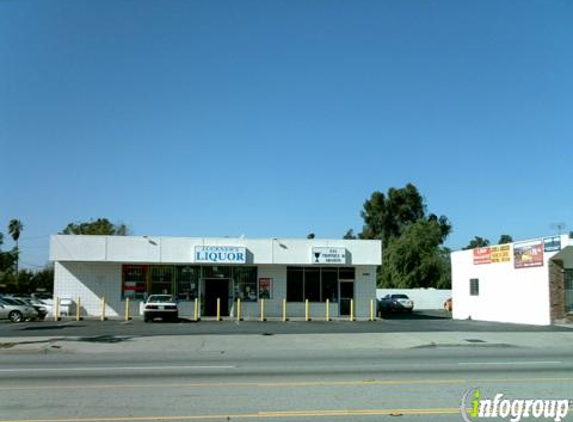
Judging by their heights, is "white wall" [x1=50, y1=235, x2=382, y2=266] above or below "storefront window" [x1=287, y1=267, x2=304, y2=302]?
above

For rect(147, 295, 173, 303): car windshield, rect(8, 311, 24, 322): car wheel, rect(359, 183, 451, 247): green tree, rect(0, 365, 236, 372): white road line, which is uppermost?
rect(359, 183, 451, 247): green tree

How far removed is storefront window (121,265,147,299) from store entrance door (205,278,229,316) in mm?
3709

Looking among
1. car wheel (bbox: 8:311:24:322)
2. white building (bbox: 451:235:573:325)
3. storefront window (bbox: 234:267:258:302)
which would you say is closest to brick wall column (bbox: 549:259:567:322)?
white building (bbox: 451:235:573:325)

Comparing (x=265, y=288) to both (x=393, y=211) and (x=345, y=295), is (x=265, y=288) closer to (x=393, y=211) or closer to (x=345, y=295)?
(x=345, y=295)

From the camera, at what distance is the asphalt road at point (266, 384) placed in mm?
8781

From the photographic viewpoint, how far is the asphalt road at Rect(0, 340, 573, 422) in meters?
8.78

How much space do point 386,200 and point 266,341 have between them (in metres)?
66.6

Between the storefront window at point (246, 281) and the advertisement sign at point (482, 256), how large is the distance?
13306mm

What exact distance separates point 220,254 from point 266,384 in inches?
1039

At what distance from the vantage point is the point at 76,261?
37.0 metres

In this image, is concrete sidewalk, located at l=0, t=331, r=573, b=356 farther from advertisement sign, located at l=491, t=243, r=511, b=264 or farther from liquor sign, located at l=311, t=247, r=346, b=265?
liquor sign, located at l=311, t=247, r=346, b=265

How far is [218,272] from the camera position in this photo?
127 ft

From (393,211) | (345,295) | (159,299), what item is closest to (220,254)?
(159,299)

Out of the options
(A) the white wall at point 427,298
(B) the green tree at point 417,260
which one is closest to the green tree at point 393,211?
(B) the green tree at point 417,260
